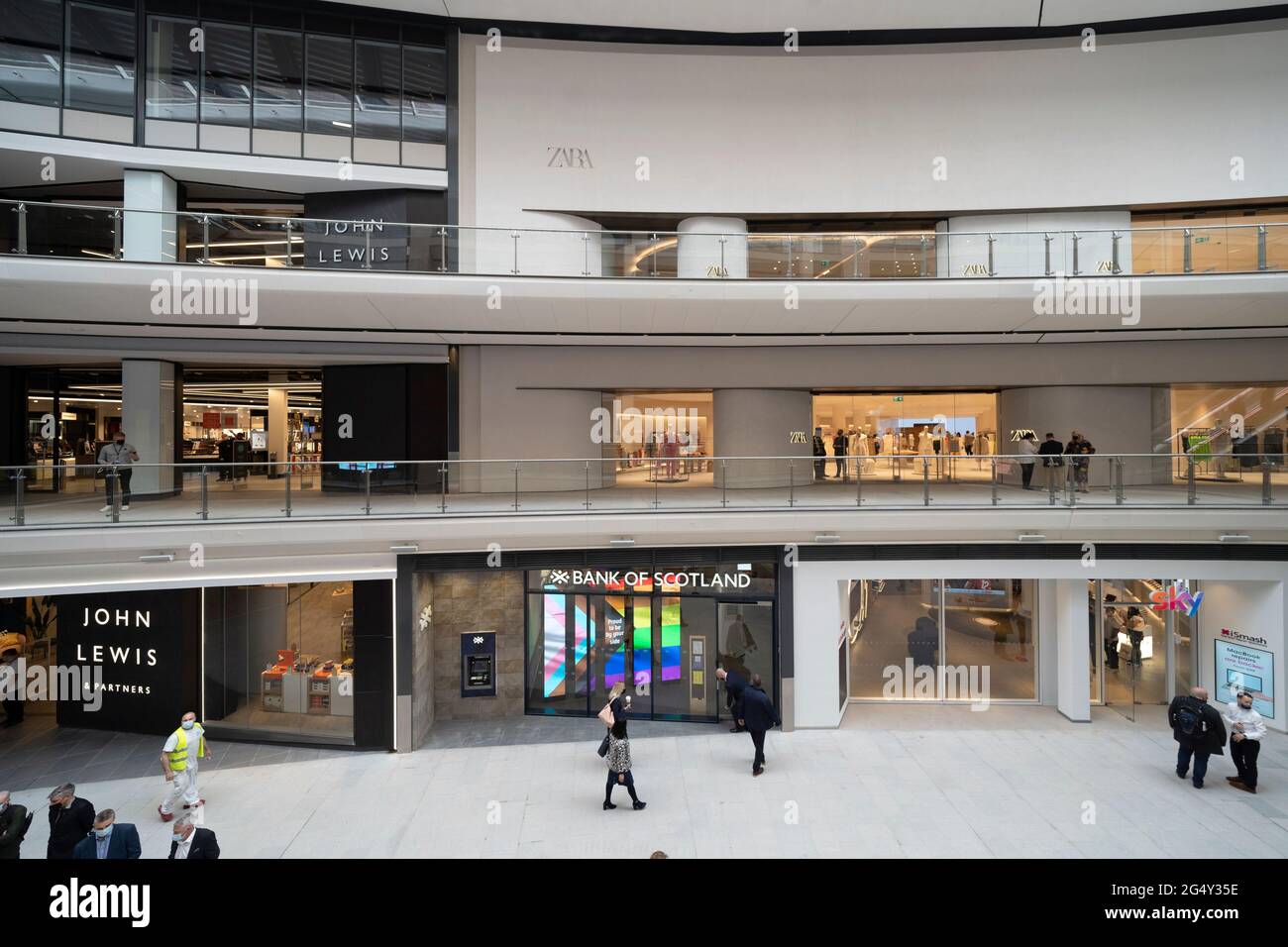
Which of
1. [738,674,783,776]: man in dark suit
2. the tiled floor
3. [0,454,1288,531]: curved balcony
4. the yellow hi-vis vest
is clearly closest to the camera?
the tiled floor

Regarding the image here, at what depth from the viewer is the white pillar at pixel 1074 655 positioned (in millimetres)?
11328

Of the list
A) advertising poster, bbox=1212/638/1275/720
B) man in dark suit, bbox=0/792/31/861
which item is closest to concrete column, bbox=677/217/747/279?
advertising poster, bbox=1212/638/1275/720

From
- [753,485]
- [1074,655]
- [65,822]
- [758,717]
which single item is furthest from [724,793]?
[65,822]

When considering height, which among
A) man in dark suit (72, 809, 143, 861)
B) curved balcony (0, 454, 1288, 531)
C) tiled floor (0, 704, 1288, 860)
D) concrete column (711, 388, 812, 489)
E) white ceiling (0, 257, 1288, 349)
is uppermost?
white ceiling (0, 257, 1288, 349)

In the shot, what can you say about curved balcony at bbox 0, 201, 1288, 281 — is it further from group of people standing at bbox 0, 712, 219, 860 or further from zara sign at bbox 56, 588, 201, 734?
group of people standing at bbox 0, 712, 219, 860

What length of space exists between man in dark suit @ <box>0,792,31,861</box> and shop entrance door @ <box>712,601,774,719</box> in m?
8.67

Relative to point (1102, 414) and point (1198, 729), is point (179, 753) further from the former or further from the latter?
point (1102, 414)

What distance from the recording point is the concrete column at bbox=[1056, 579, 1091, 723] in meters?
11.3

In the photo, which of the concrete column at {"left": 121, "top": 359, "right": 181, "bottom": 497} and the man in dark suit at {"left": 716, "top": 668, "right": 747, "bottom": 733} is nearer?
the man in dark suit at {"left": 716, "top": 668, "right": 747, "bottom": 733}

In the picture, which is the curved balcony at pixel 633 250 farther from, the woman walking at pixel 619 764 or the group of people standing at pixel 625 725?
the woman walking at pixel 619 764

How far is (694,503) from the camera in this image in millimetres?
10859

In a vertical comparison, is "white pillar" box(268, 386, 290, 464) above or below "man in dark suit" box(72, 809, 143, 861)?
above

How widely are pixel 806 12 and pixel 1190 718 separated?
13123 mm

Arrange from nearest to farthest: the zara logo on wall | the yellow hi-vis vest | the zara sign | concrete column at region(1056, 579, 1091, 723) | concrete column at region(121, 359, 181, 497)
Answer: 1. the yellow hi-vis vest
2. the zara sign
3. concrete column at region(1056, 579, 1091, 723)
4. concrete column at region(121, 359, 181, 497)
5. the zara logo on wall
